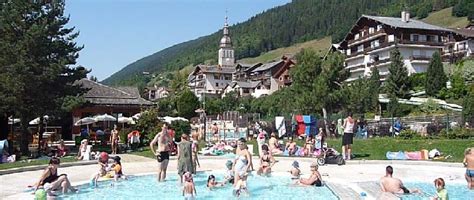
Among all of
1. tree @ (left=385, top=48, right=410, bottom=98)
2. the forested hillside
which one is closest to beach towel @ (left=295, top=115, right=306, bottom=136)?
tree @ (left=385, top=48, right=410, bottom=98)

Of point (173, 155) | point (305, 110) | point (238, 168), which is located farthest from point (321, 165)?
point (305, 110)

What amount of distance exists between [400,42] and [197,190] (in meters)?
50.9

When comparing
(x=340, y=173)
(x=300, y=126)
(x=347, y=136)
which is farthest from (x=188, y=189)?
(x=300, y=126)

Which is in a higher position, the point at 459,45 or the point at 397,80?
the point at 459,45

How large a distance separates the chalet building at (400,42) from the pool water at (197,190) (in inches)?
1851

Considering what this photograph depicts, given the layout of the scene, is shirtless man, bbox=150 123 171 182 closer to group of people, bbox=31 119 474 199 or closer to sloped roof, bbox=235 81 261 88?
group of people, bbox=31 119 474 199

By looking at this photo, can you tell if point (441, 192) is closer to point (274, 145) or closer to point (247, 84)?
point (274, 145)

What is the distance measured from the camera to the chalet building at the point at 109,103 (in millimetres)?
39312

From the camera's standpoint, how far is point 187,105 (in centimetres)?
6406

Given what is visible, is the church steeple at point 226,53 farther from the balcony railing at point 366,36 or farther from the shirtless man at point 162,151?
the shirtless man at point 162,151

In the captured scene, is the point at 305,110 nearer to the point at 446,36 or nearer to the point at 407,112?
the point at 407,112

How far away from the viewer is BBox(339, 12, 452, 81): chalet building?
194ft

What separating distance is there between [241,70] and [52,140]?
8916 cm

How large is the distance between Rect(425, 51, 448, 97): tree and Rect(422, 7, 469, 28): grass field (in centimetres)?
6672
